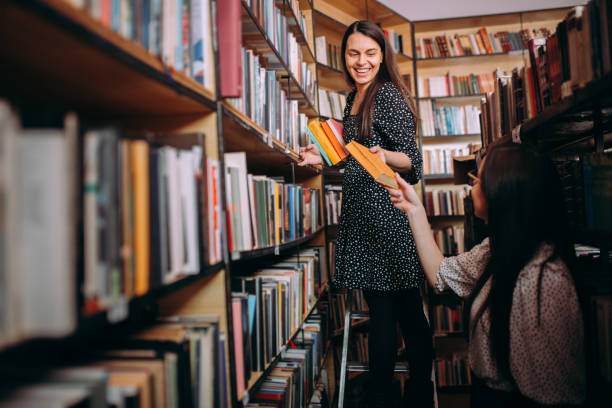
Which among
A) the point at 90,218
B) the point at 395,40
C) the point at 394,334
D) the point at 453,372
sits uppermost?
the point at 395,40

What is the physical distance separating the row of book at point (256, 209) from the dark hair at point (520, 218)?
0.68 metres

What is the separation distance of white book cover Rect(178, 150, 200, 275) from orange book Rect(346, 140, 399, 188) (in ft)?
2.15

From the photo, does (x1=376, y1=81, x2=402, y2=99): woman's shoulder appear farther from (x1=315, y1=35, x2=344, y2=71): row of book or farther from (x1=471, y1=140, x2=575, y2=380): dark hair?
(x1=315, y1=35, x2=344, y2=71): row of book

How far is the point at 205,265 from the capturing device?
2.45ft

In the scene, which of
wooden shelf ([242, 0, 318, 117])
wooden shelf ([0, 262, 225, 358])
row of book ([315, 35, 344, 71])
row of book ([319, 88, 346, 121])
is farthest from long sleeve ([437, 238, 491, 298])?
row of book ([315, 35, 344, 71])

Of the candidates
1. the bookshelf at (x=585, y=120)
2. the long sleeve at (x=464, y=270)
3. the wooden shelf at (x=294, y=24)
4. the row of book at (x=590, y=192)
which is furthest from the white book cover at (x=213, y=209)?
the wooden shelf at (x=294, y=24)

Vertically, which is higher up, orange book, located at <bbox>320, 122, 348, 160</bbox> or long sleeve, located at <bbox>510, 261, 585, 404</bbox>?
orange book, located at <bbox>320, 122, 348, 160</bbox>

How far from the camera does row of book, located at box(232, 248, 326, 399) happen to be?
92 cm

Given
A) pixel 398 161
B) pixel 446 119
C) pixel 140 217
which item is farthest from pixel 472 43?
pixel 140 217

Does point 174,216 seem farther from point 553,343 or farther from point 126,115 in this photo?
point 553,343

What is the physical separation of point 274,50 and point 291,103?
0.37 m

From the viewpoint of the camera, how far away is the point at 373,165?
1.25m

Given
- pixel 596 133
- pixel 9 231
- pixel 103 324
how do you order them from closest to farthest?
1. pixel 9 231
2. pixel 103 324
3. pixel 596 133

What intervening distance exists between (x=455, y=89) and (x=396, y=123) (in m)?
2.68
